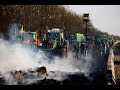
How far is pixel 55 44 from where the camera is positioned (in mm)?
12359

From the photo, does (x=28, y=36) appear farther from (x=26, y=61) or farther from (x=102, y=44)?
(x=102, y=44)

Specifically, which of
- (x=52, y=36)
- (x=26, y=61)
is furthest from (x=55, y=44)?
(x=26, y=61)

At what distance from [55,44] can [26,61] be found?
1412 millimetres

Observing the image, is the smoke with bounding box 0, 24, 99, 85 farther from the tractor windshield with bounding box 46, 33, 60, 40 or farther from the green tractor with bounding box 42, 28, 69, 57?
the tractor windshield with bounding box 46, 33, 60, 40

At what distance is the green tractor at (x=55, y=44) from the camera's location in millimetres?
11617

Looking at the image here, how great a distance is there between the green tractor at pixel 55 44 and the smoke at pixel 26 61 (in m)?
0.31

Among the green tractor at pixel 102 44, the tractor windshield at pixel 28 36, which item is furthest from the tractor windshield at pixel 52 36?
the green tractor at pixel 102 44

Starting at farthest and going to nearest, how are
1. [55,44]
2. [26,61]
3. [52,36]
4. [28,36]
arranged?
[52,36]
[55,44]
[28,36]
[26,61]

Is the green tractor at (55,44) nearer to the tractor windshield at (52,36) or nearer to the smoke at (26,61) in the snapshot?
the tractor windshield at (52,36)

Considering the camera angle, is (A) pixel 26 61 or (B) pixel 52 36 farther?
(B) pixel 52 36

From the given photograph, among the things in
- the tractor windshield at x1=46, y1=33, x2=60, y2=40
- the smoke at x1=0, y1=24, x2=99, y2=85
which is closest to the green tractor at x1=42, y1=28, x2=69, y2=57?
the tractor windshield at x1=46, y1=33, x2=60, y2=40

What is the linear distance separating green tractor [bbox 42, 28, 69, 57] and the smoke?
0.31m
